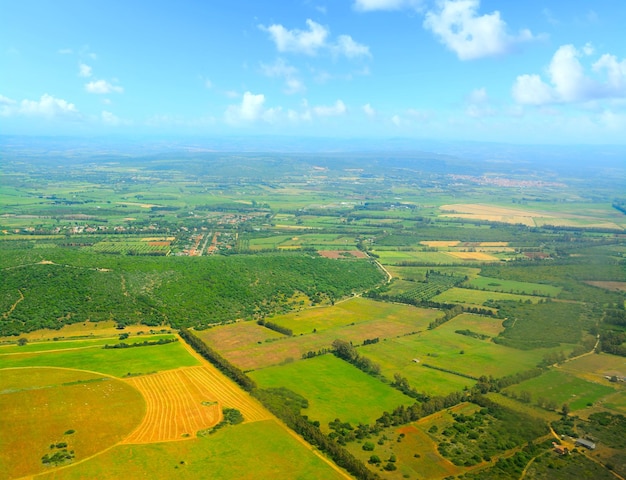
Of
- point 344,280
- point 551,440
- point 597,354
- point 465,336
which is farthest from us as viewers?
point 344,280

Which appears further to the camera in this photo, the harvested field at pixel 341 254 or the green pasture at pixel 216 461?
the harvested field at pixel 341 254

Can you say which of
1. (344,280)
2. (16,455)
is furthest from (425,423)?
(344,280)

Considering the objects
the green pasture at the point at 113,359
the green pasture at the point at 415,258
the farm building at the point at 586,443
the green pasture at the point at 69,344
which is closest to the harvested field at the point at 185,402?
the green pasture at the point at 113,359

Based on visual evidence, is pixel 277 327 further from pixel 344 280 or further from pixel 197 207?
pixel 197 207

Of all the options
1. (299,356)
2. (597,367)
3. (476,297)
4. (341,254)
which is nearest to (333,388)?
(299,356)

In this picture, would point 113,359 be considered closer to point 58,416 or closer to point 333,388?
point 58,416

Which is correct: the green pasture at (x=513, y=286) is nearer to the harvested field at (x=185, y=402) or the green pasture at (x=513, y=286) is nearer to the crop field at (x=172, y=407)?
the harvested field at (x=185, y=402)
